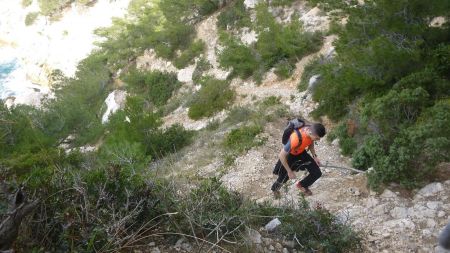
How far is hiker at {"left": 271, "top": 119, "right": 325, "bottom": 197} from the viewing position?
6176 mm

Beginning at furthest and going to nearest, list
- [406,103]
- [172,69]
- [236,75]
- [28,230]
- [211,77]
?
[172,69], [211,77], [236,75], [406,103], [28,230]

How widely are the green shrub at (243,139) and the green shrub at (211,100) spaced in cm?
544

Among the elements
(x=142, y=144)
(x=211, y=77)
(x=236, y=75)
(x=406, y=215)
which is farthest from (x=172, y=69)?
(x=406, y=215)

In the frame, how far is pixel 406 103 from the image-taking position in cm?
750

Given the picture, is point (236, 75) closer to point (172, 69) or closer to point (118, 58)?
point (172, 69)

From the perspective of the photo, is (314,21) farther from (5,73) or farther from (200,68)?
(5,73)

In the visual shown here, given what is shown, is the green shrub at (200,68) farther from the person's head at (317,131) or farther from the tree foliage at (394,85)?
the person's head at (317,131)

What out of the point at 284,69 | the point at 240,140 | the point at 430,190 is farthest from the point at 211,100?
the point at 430,190

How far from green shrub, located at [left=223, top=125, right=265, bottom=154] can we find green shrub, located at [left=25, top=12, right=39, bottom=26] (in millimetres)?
36109

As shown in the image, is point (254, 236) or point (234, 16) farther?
point (234, 16)

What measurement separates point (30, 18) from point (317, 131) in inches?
1661

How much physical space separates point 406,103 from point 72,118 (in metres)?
16.9

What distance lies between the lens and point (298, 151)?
6.49 m

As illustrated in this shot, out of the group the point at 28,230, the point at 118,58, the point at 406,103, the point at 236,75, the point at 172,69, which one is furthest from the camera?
the point at 118,58
